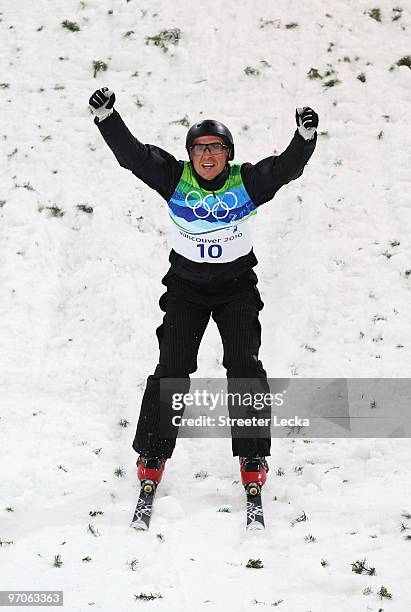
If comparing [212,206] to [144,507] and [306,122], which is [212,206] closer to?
[306,122]

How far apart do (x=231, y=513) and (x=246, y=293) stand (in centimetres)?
161

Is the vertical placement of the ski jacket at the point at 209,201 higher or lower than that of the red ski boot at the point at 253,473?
higher

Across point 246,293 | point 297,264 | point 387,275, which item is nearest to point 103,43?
point 297,264

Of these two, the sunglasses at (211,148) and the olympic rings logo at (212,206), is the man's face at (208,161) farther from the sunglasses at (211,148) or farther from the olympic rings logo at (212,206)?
the olympic rings logo at (212,206)

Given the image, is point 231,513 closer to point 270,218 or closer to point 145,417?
point 145,417

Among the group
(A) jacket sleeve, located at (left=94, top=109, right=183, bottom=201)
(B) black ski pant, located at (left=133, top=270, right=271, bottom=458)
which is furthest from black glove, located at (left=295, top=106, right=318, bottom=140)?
(B) black ski pant, located at (left=133, top=270, right=271, bottom=458)

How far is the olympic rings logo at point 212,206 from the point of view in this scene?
5.77m

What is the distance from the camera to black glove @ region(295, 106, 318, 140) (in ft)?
17.7

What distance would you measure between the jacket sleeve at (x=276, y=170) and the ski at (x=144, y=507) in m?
2.21

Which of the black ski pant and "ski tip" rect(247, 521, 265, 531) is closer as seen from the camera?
"ski tip" rect(247, 521, 265, 531)

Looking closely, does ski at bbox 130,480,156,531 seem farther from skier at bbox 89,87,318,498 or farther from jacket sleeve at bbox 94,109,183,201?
jacket sleeve at bbox 94,109,183,201

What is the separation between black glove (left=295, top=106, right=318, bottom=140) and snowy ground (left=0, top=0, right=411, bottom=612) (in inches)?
99.2

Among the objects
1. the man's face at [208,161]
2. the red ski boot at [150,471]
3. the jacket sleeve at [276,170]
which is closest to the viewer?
the jacket sleeve at [276,170]

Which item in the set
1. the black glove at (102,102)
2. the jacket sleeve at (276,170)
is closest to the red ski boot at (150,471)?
the jacket sleeve at (276,170)
